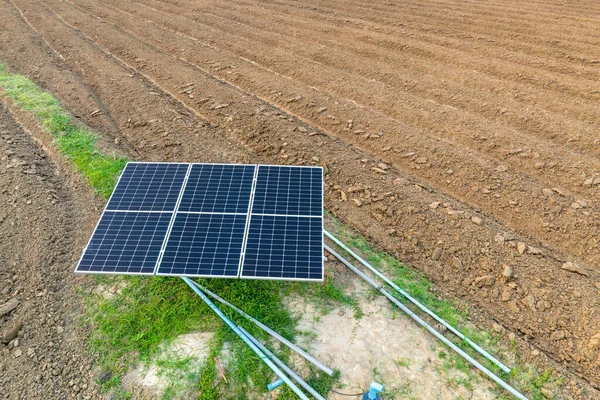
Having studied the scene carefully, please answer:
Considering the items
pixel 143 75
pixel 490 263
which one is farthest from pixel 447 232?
pixel 143 75

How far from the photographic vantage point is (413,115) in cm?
1284

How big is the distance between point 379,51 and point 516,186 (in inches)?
382

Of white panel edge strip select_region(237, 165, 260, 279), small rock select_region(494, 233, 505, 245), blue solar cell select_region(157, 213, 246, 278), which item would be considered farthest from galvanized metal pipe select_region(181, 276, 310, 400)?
small rock select_region(494, 233, 505, 245)

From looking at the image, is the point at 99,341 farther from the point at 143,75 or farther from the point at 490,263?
the point at 143,75

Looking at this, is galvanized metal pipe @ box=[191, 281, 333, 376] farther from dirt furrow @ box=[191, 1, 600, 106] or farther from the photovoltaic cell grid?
dirt furrow @ box=[191, 1, 600, 106]

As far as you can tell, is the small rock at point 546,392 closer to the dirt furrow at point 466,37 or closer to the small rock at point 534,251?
the small rock at point 534,251

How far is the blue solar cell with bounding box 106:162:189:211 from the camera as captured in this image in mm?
7637

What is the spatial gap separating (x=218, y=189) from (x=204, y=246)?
1.46m

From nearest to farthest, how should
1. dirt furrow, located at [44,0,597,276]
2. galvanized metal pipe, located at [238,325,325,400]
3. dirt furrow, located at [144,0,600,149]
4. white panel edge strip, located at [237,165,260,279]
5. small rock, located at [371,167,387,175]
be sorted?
galvanized metal pipe, located at [238,325,325,400], white panel edge strip, located at [237,165,260,279], dirt furrow, located at [44,0,597,276], small rock, located at [371,167,387,175], dirt furrow, located at [144,0,600,149]

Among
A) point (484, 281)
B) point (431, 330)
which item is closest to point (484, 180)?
point (484, 281)

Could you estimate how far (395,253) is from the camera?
28.7 ft

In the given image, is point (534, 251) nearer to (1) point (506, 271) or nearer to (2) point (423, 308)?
(1) point (506, 271)

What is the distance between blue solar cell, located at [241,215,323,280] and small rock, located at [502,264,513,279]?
157 inches

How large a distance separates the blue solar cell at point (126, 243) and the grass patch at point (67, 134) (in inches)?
114
